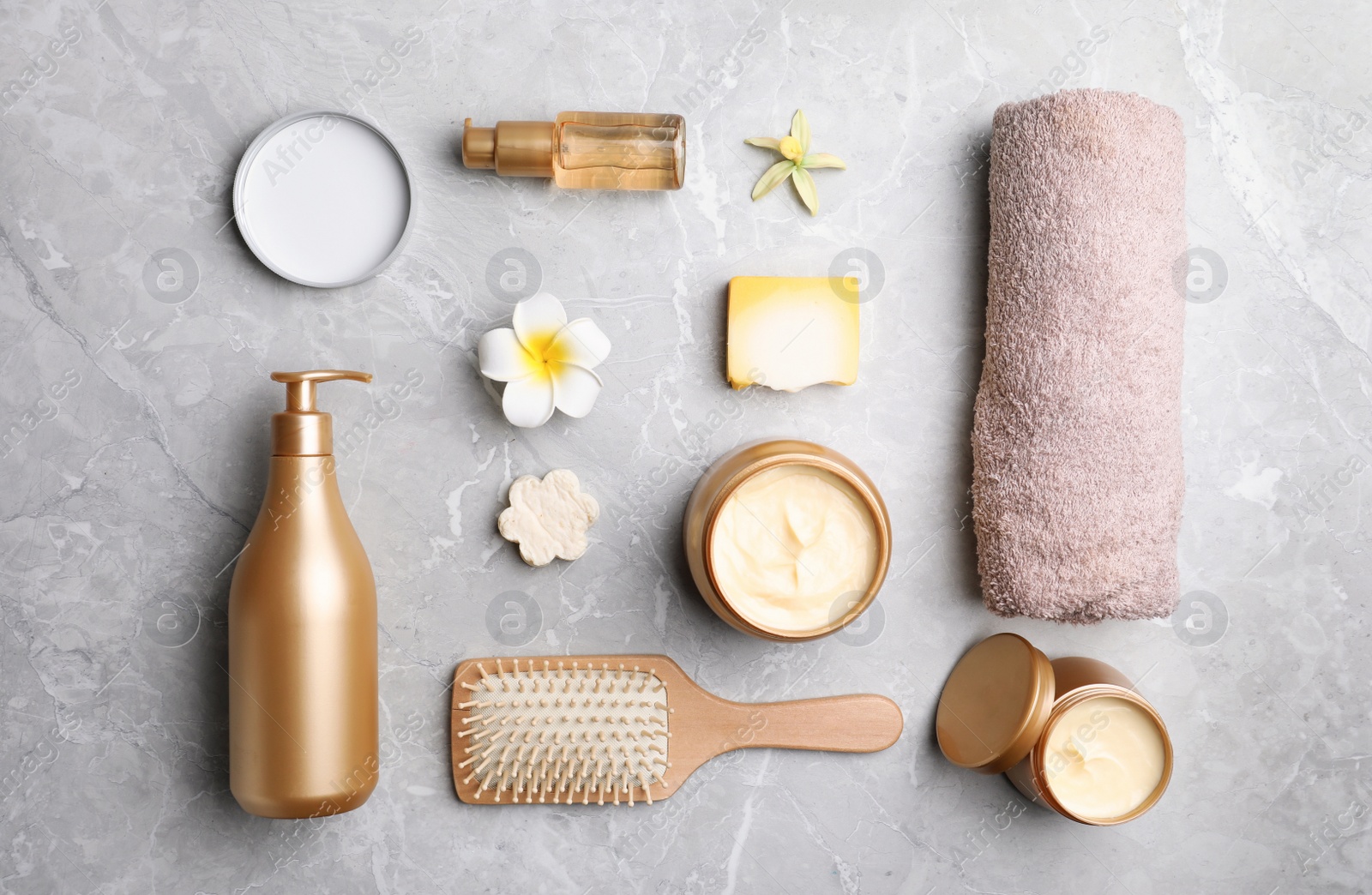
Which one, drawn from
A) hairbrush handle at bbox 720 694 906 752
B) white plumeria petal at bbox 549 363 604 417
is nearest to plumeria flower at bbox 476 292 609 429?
white plumeria petal at bbox 549 363 604 417

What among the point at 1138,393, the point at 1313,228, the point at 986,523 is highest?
the point at 1313,228

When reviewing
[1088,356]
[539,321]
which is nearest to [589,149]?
[539,321]

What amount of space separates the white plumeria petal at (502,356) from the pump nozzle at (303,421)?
10cm

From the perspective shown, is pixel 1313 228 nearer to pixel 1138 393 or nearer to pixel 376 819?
pixel 1138 393

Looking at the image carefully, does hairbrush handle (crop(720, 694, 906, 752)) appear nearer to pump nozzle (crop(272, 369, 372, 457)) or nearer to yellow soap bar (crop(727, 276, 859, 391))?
yellow soap bar (crop(727, 276, 859, 391))

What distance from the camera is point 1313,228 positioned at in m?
0.85

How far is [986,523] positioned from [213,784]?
0.80m

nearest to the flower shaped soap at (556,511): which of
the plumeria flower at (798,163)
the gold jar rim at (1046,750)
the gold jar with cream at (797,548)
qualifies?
the gold jar with cream at (797,548)

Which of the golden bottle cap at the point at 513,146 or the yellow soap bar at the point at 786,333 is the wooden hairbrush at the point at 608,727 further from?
the golden bottle cap at the point at 513,146

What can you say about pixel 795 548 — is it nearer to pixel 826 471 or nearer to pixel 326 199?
pixel 826 471

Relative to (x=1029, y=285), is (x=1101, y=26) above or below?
above

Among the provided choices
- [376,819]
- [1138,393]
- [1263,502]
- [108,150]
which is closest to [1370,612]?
[1263,502]

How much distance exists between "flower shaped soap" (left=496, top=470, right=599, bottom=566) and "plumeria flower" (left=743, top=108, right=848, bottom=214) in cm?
34

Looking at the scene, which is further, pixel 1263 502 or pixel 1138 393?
pixel 1263 502
